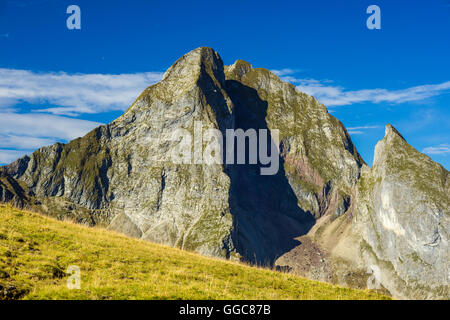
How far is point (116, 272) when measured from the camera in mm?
23219

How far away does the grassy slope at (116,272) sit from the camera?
19.1 meters

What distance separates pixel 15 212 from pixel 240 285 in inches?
938

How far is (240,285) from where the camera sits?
23.6m

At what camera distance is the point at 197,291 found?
1986 centimetres

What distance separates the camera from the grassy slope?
19094 millimetres
